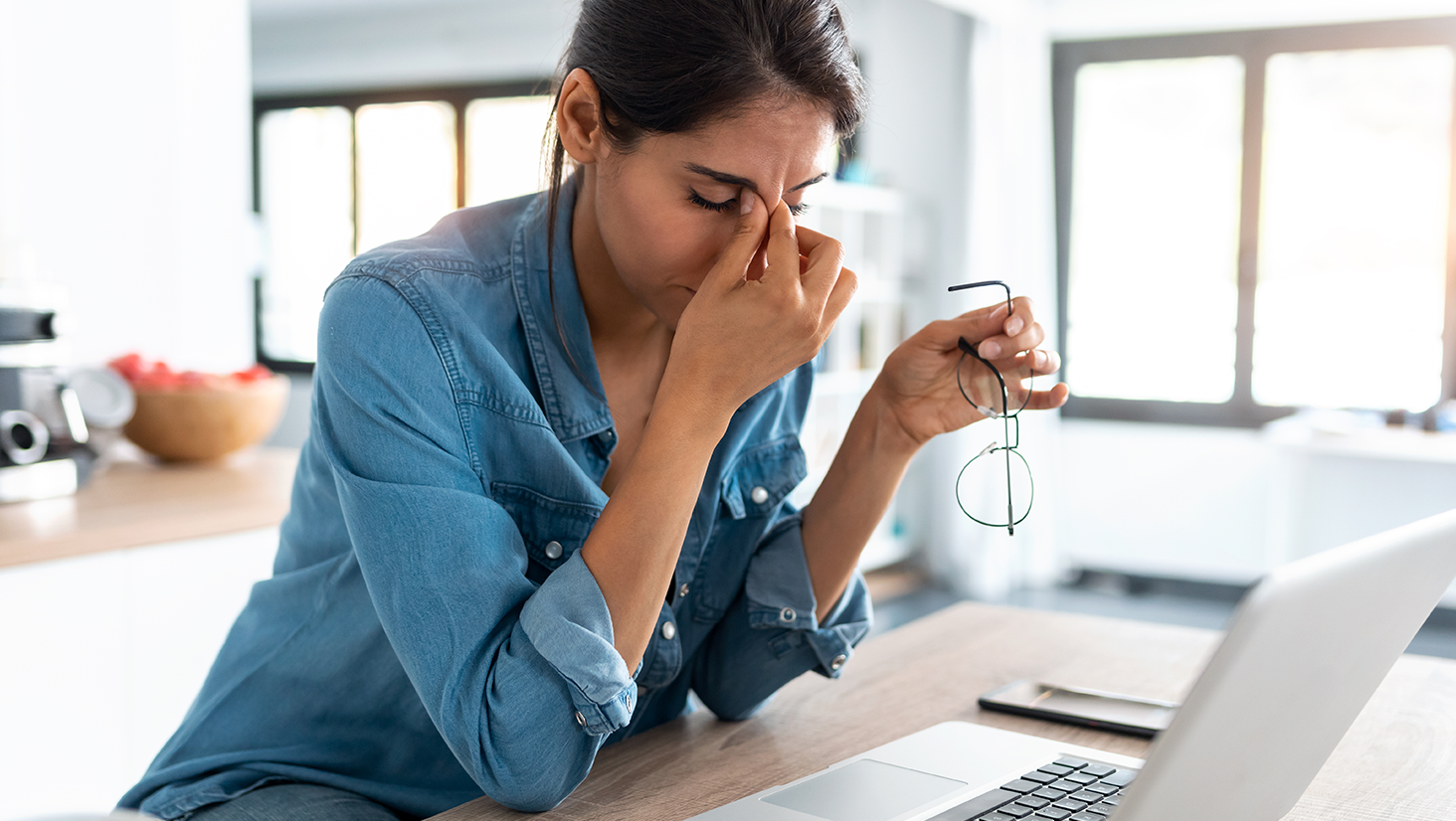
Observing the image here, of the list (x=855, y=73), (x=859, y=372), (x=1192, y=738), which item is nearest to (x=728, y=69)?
(x=855, y=73)

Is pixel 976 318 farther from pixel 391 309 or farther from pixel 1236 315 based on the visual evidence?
pixel 1236 315

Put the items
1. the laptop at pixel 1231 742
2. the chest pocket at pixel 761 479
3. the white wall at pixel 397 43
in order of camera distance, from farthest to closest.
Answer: the white wall at pixel 397 43
the chest pocket at pixel 761 479
the laptop at pixel 1231 742

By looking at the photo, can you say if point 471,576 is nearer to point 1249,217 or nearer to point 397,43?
point 1249,217

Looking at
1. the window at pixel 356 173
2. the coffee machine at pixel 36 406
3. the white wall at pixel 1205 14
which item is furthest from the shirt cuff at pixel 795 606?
the window at pixel 356 173

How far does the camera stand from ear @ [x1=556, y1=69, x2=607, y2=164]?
3.26 ft

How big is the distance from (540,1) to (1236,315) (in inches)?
136

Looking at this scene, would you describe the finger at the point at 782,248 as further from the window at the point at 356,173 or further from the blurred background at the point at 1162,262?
the window at the point at 356,173

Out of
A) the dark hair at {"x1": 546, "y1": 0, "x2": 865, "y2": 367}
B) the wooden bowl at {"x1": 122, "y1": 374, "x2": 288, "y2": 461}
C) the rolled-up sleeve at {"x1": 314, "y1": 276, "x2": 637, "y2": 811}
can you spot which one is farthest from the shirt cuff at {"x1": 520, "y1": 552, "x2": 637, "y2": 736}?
the wooden bowl at {"x1": 122, "y1": 374, "x2": 288, "y2": 461}

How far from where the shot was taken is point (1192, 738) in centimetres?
58

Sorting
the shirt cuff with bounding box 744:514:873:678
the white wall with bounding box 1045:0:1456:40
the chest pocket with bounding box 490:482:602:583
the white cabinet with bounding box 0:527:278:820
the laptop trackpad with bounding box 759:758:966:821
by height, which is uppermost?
→ the white wall with bounding box 1045:0:1456:40

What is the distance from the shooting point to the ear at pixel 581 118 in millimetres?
995

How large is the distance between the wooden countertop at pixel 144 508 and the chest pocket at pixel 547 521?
95 centimetres

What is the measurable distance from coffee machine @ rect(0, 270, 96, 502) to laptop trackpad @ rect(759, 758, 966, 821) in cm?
151

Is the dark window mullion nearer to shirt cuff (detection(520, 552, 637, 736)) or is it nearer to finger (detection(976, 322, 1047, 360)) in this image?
finger (detection(976, 322, 1047, 360))
